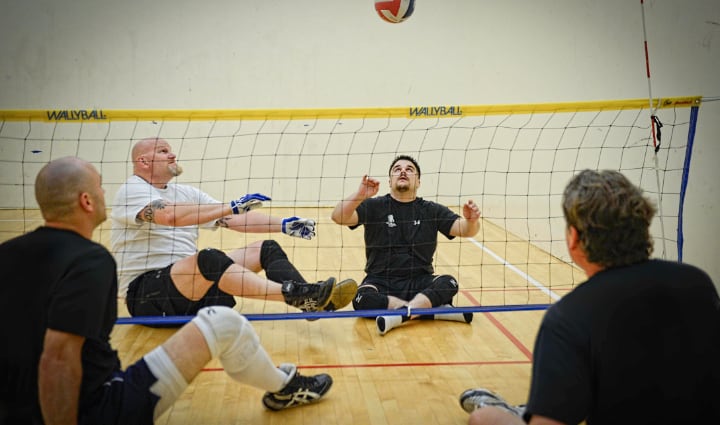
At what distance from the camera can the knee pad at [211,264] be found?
3.92m

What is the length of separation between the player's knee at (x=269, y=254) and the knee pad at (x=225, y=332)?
1.69m

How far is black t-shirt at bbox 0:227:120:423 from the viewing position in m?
2.03

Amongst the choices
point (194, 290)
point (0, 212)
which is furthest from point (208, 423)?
point (0, 212)

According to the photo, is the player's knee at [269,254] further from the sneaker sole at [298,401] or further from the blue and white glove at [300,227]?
the sneaker sole at [298,401]

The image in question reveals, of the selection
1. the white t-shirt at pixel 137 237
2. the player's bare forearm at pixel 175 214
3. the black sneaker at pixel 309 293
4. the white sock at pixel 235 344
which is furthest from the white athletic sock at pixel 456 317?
the white sock at pixel 235 344

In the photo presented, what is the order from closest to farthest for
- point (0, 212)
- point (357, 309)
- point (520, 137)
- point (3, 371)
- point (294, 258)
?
point (3, 371) → point (357, 309) → point (294, 258) → point (520, 137) → point (0, 212)

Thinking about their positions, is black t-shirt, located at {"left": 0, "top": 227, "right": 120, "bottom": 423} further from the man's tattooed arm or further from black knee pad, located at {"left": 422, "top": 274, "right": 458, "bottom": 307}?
black knee pad, located at {"left": 422, "top": 274, "right": 458, "bottom": 307}

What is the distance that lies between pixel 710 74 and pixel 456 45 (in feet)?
18.2

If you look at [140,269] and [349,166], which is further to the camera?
[349,166]

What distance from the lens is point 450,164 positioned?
10.5 meters

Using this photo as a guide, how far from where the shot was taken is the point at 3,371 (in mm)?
2059

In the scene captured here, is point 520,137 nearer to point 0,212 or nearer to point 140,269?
point 140,269

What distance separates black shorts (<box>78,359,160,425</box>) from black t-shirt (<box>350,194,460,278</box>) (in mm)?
2578

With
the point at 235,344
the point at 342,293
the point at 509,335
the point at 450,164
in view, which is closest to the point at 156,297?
the point at 342,293
